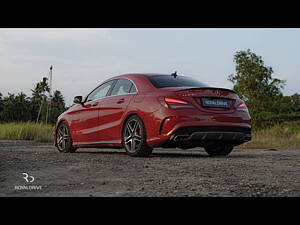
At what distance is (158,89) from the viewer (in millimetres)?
7941

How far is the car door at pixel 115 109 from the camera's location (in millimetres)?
8375

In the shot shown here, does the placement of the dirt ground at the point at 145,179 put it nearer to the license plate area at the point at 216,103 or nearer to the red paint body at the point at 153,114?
the red paint body at the point at 153,114

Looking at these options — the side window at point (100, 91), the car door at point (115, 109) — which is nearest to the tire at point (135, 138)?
the car door at point (115, 109)

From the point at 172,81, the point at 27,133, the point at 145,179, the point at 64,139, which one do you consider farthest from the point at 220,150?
the point at 27,133

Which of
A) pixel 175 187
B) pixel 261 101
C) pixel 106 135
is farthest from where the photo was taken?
pixel 261 101

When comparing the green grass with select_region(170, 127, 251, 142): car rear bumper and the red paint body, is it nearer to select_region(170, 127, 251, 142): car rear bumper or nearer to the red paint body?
the red paint body

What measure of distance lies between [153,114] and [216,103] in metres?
1.09

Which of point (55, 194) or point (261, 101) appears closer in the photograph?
point (55, 194)

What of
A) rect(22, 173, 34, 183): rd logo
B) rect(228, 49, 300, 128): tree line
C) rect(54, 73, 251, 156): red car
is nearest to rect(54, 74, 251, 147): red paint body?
rect(54, 73, 251, 156): red car
